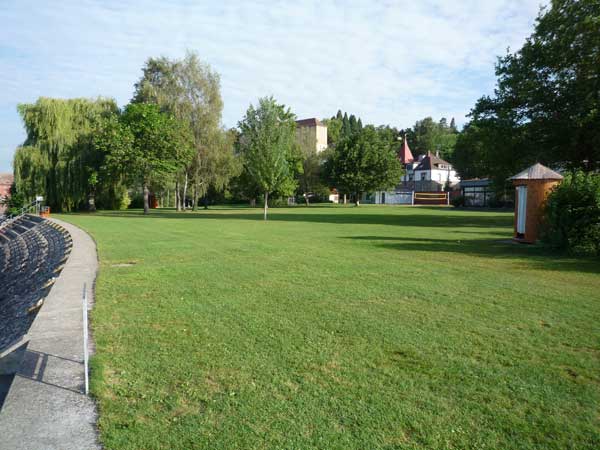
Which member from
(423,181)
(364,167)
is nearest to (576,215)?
(364,167)

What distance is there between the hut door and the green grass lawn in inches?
269

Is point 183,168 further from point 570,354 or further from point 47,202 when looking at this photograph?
point 570,354

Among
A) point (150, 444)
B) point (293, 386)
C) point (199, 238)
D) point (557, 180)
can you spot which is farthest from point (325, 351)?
point (557, 180)

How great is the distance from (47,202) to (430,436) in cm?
4405

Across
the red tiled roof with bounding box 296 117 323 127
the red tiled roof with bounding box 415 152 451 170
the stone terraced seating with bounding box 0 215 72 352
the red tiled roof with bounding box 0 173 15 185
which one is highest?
the red tiled roof with bounding box 296 117 323 127

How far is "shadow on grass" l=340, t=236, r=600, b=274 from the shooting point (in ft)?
Result: 37.6

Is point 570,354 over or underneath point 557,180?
underneath

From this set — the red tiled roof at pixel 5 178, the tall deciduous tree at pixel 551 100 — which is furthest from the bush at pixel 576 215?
the red tiled roof at pixel 5 178

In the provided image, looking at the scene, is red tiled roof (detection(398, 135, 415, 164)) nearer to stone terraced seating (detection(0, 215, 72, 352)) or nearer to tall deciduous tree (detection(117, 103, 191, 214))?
tall deciduous tree (detection(117, 103, 191, 214))

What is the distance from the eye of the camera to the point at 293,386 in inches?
169

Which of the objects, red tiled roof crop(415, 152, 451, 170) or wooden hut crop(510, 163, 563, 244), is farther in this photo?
red tiled roof crop(415, 152, 451, 170)

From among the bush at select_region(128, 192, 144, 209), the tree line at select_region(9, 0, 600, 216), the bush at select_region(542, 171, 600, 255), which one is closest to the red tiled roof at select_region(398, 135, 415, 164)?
the tree line at select_region(9, 0, 600, 216)

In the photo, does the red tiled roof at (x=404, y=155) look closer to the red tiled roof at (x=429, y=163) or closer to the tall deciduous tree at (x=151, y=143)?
the red tiled roof at (x=429, y=163)

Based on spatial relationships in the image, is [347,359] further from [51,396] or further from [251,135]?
[251,135]
